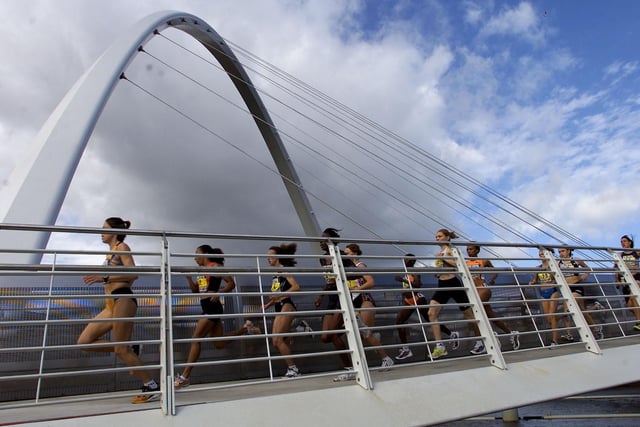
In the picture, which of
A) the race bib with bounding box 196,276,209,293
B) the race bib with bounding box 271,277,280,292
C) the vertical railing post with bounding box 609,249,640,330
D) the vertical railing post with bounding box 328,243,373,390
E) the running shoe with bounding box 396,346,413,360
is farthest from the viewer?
the vertical railing post with bounding box 609,249,640,330

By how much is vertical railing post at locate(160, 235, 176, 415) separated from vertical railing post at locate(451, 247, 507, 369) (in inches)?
124

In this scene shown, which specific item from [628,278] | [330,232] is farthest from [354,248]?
[628,278]

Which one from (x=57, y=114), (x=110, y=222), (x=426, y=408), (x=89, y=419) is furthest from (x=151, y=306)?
(x=57, y=114)

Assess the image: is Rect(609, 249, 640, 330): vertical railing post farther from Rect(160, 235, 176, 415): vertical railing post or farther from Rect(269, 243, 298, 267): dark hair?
Rect(160, 235, 176, 415): vertical railing post

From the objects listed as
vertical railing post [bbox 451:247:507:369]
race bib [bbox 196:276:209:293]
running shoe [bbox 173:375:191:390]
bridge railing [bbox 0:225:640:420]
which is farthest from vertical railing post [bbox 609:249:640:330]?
running shoe [bbox 173:375:191:390]

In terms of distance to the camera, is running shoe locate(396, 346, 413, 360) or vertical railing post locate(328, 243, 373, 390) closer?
vertical railing post locate(328, 243, 373, 390)

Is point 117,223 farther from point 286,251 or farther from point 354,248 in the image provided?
point 354,248

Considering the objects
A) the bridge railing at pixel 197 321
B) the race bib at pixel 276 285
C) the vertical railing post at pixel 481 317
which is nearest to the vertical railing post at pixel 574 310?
the bridge railing at pixel 197 321

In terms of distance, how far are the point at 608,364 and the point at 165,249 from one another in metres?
5.01

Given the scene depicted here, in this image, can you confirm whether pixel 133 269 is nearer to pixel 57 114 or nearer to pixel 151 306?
pixel 151 306

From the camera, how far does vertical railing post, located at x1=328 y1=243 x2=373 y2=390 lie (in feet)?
12.2

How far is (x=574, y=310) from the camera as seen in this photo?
5.65 m

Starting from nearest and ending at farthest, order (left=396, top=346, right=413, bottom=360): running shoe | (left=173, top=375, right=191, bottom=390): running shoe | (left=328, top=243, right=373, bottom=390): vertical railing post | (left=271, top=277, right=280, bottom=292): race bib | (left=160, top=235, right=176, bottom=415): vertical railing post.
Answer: (left=160, top=235, right=176, bottom=415): vertical railing post → (left=328, top=243, right=373, bottom=390): vertical railing post → (left=173, top=375, right=191, bottom=390): running shoe → (left=271, top=277, right=280, bottom=292): race bib → (left=396, top=346, right=413, bottom=360): running shoe

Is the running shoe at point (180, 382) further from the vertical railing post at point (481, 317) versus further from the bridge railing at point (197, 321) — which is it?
the vertical railing post at point (481, 317)
